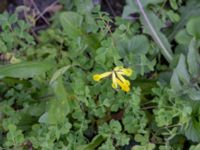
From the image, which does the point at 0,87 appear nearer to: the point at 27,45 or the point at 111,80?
the point at 27,45

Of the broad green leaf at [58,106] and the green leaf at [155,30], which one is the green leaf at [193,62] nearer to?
the green leaf at [155,30]

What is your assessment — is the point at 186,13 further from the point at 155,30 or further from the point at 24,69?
the point at 24,69

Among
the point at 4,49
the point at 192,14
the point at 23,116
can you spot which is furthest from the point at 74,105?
the point at 192,14

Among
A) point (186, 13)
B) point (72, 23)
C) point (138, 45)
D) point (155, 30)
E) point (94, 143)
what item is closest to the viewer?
point (94, 143)

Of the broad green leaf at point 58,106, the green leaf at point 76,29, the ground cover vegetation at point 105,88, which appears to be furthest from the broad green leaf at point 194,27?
the broad green leaf at point 58,106

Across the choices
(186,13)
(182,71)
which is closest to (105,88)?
(182,71)

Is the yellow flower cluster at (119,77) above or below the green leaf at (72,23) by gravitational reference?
below

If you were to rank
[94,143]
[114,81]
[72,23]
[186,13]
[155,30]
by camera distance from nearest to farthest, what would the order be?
1. [114,81]
2. [94,143]
3. [72,23]
4. [155,30]
5. [186,13]
